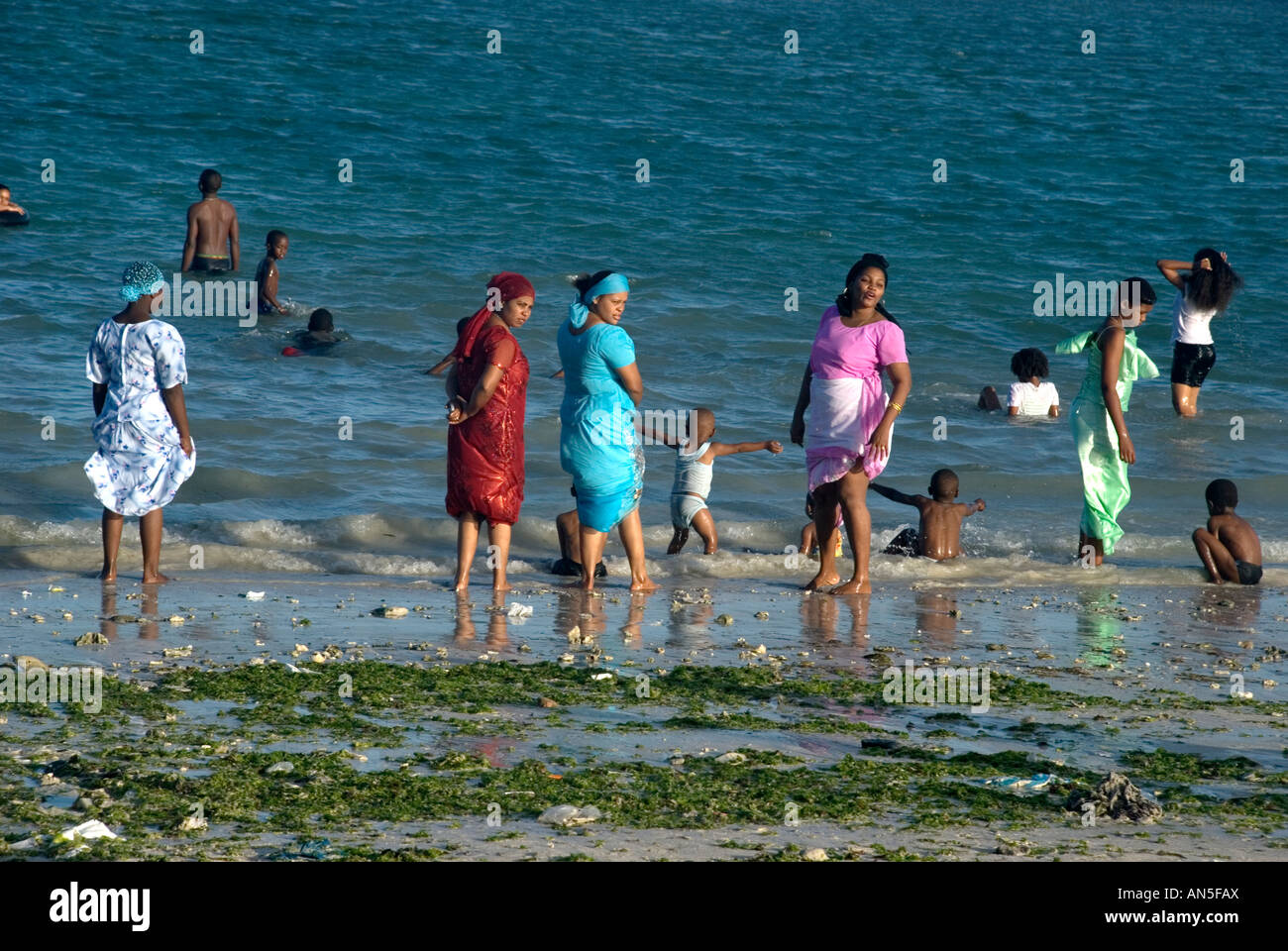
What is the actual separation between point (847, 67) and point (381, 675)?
26.7m

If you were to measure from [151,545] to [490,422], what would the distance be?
1805 mm

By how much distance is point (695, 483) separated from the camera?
29.1 ft

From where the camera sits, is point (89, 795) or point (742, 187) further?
point (742, 187)

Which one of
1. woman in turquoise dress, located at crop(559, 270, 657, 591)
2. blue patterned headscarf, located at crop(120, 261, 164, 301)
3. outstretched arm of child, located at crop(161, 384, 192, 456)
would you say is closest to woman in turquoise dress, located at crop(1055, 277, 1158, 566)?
woman in turquoise dress, located at crop(559, 270, 657, 591)

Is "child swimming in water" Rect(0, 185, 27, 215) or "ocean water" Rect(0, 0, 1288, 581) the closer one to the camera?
"ocean water" Rect(0, 0, 1288, 581)

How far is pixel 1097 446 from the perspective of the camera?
27.3 ft

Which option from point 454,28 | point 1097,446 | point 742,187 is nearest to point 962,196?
point 742,187

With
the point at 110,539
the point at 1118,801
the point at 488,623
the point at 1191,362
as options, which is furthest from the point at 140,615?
the point at 1191,362

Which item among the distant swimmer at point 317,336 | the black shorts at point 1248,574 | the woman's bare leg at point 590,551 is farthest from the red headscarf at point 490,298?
the distant swimmer at point 317,336

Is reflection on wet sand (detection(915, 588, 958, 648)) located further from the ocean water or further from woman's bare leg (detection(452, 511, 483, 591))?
woman's bare leg (detection(452, 511, 483, 591))

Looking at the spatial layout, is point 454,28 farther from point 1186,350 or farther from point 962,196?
point 1186,350

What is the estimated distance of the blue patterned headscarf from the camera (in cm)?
704

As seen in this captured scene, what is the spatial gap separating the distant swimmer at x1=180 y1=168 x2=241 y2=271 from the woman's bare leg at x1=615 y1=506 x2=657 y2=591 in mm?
10164

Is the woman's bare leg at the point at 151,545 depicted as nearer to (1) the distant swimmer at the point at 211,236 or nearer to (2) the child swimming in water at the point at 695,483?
(2) the child swimming in water at the point at 695,483
